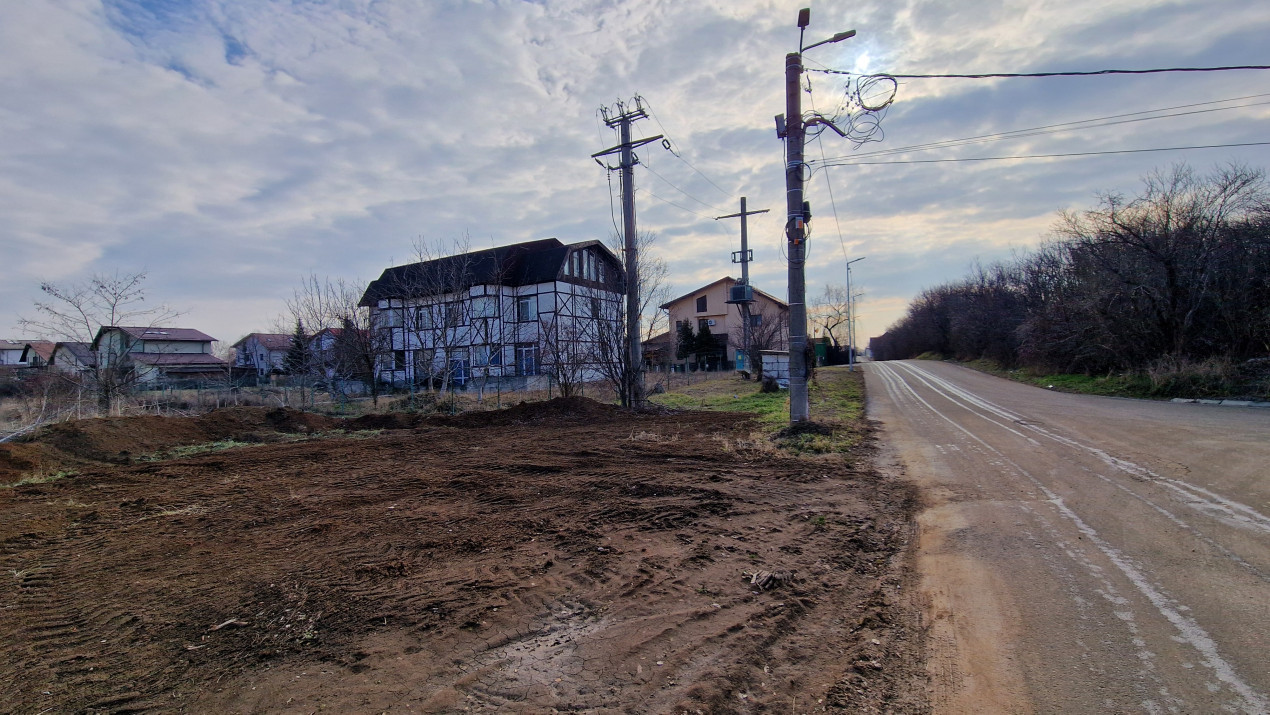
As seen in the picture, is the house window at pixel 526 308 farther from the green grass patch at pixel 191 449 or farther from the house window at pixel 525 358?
the green grass patch at pixel 191 449

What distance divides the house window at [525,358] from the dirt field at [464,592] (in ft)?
78.4

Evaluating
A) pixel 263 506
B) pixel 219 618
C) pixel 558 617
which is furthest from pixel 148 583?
pixel 558 617

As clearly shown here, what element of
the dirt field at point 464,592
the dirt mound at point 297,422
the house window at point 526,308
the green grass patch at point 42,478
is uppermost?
the house window at point 526,308

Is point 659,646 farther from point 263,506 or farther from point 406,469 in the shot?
point 406,469

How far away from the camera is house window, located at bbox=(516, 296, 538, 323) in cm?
3262

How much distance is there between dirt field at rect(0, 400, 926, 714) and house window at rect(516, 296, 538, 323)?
24643mm

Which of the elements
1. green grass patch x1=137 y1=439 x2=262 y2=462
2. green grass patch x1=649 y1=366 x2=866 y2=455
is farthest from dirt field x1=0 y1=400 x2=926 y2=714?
green grass patch x1=137 y1=439 x2=262 y2=462

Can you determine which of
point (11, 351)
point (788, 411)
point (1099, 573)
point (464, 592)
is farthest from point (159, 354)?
point (11, 351)

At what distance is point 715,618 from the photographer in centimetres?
360

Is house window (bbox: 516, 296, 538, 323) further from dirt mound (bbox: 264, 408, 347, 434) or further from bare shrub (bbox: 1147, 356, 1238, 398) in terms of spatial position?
bare shrub (bbox: 1147, 356, 1238, 398)

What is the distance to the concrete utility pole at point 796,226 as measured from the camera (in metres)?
10.9

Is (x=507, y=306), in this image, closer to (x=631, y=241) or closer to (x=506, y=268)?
(x=506, y=268)

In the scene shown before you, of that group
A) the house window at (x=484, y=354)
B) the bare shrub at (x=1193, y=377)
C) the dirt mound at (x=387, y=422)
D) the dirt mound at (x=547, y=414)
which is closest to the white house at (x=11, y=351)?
the house window at (x=484, y=354)

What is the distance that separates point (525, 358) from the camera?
3275 cm
